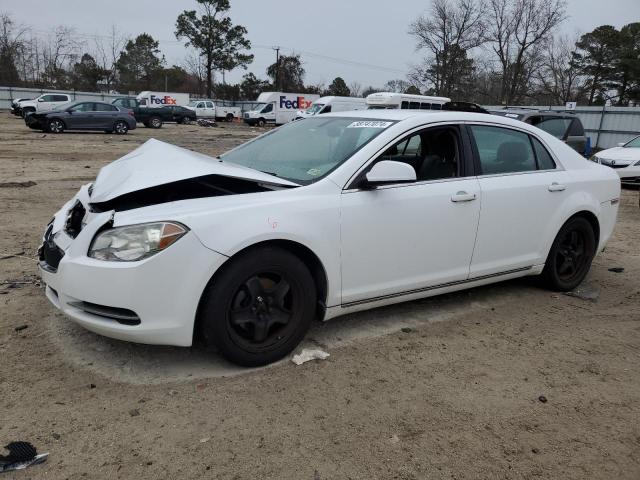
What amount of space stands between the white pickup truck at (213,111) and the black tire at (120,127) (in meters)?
17.9

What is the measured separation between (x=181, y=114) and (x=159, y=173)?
36514mm

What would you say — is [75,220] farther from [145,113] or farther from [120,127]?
[145,113]

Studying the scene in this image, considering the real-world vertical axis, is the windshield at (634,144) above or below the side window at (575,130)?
below

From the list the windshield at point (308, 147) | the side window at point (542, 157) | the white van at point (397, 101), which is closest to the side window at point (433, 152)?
the windshield at point (308, 147)

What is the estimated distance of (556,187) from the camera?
449 cm

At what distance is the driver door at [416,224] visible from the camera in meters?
3.45

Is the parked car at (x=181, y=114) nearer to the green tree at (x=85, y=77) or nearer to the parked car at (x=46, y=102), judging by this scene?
the parked car at (x=46, y=102)

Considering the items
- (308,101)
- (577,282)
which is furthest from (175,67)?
(577,282)

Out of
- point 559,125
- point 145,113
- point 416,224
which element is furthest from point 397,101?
point 145,113

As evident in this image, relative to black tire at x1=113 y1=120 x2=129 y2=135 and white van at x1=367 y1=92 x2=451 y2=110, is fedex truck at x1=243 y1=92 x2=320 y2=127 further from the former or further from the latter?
white van at x1=367 y1=92 x2=451 y2=110

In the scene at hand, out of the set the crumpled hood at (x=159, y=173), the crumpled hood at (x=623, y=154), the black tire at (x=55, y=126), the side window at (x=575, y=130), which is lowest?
the black tire at (x=55, y=126)

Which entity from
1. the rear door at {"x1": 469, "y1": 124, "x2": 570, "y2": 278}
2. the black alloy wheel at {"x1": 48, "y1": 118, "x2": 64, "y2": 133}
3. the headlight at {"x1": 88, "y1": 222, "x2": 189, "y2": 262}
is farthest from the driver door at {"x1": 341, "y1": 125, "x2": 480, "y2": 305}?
the black alloy wheel at {"x1": 48, "y1": 118, "x2": 64, "y2": 133}

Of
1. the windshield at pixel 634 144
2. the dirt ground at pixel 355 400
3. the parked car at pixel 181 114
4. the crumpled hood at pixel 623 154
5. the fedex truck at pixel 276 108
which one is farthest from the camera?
the fedex truck at pixel 276 108

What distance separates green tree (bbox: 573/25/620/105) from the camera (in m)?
45.7
